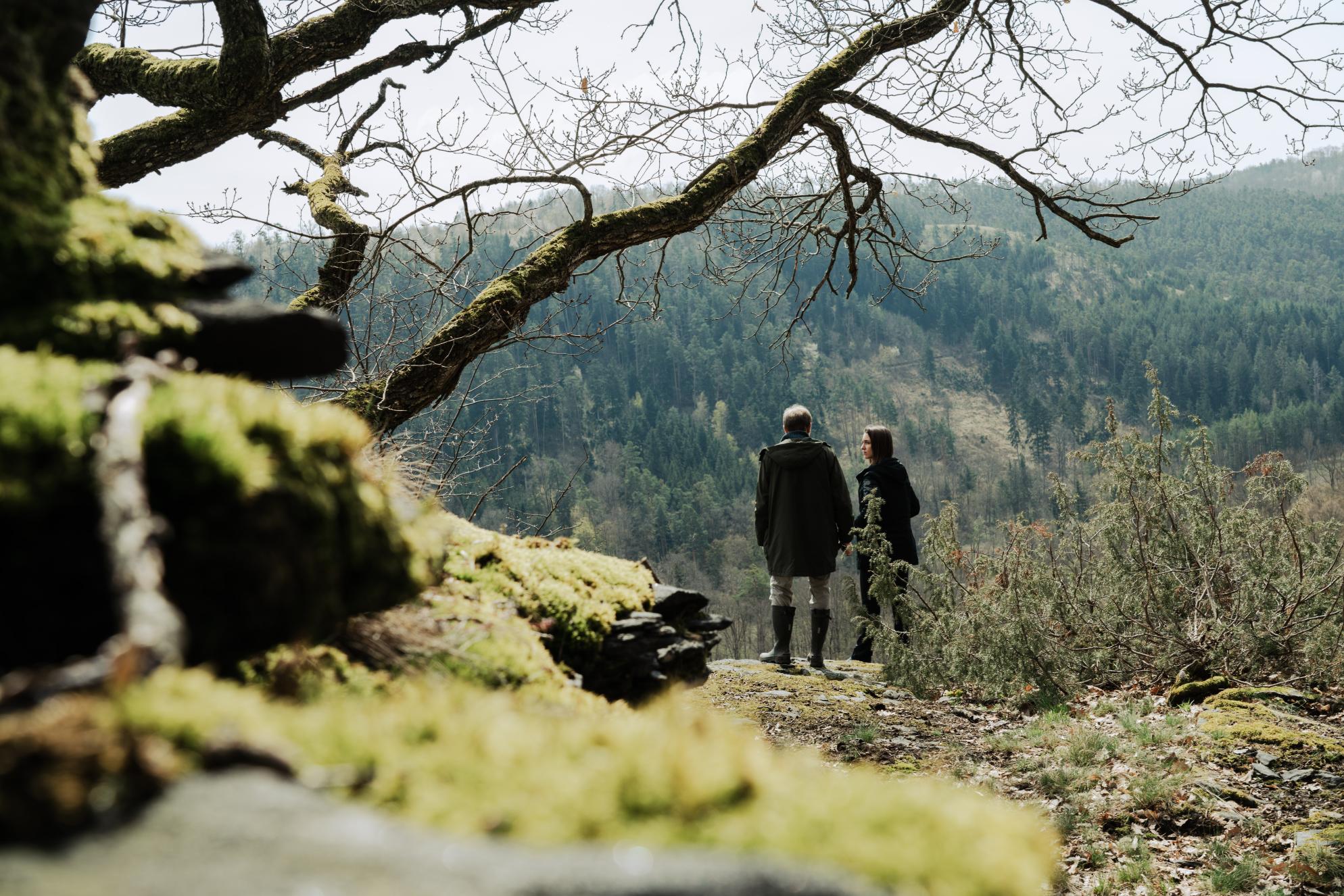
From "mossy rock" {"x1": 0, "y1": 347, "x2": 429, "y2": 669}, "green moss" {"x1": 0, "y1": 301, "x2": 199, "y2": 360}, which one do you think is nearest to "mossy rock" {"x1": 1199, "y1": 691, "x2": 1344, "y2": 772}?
"mossy rock" {"x1": 0, "y1": 347, "x2": 429, "y2": 669}

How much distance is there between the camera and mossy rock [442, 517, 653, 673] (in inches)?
118

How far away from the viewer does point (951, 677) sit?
332 inches

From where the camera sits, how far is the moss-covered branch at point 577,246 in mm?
5238

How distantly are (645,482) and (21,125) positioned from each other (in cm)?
13216

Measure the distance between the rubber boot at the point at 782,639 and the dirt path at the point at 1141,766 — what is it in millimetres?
1121

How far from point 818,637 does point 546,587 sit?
684 centimetres

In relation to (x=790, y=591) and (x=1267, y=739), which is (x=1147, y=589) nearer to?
(x=1267, y=739)

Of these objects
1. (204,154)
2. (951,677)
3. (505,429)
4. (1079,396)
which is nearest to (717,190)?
(204,154)

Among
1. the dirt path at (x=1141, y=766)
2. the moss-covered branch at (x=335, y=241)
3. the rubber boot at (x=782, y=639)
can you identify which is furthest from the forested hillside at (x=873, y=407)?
the moss-covered branch at (x=335, y=241)

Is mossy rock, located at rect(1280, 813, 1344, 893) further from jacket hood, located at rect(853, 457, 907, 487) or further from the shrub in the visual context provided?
jacket hood, located at rect(853, 457, 907, 487)

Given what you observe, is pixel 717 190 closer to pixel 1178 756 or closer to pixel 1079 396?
pixel 1178 756

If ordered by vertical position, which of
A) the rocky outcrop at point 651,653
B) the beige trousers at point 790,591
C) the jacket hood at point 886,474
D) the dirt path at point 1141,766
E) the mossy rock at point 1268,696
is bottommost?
the dirt path at point 1141,766

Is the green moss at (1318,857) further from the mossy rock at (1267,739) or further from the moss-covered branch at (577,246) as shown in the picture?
the moss-covered branch at (577,246)

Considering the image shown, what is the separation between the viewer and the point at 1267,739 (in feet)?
19.1
